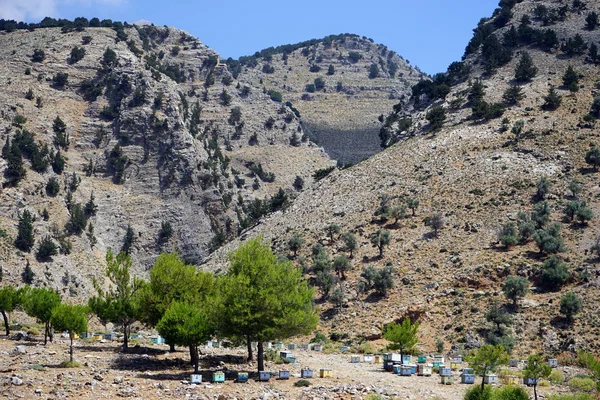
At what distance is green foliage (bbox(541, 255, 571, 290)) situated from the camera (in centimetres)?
5319

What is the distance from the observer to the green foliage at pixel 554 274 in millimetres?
53188

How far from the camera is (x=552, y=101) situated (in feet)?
266

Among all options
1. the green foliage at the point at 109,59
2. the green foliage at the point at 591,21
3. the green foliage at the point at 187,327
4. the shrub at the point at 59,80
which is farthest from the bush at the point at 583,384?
the green foliage at the point at 109,59

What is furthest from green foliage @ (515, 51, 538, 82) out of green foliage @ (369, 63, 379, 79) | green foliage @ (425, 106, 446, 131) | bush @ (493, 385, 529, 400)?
green foliage @ (369, 63, 379, 79)

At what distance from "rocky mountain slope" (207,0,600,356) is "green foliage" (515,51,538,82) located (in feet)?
2.00

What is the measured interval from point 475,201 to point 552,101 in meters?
21.5

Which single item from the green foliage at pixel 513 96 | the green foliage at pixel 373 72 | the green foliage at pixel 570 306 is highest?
the green foliage at pixel 373 72

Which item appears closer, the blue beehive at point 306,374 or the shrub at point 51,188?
the blue beehive at point 306,374

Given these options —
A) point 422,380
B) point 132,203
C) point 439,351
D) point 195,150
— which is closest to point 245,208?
point 195,150

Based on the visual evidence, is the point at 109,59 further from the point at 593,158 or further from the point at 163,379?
the point at 163,379

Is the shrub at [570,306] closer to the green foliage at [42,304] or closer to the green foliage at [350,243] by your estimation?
the green foliage at [350,243]

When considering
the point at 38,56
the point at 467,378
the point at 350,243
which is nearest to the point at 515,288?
the point at 467,378

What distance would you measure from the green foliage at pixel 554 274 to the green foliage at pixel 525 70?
42148 millimetres

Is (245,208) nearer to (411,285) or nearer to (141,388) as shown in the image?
(411,285)
